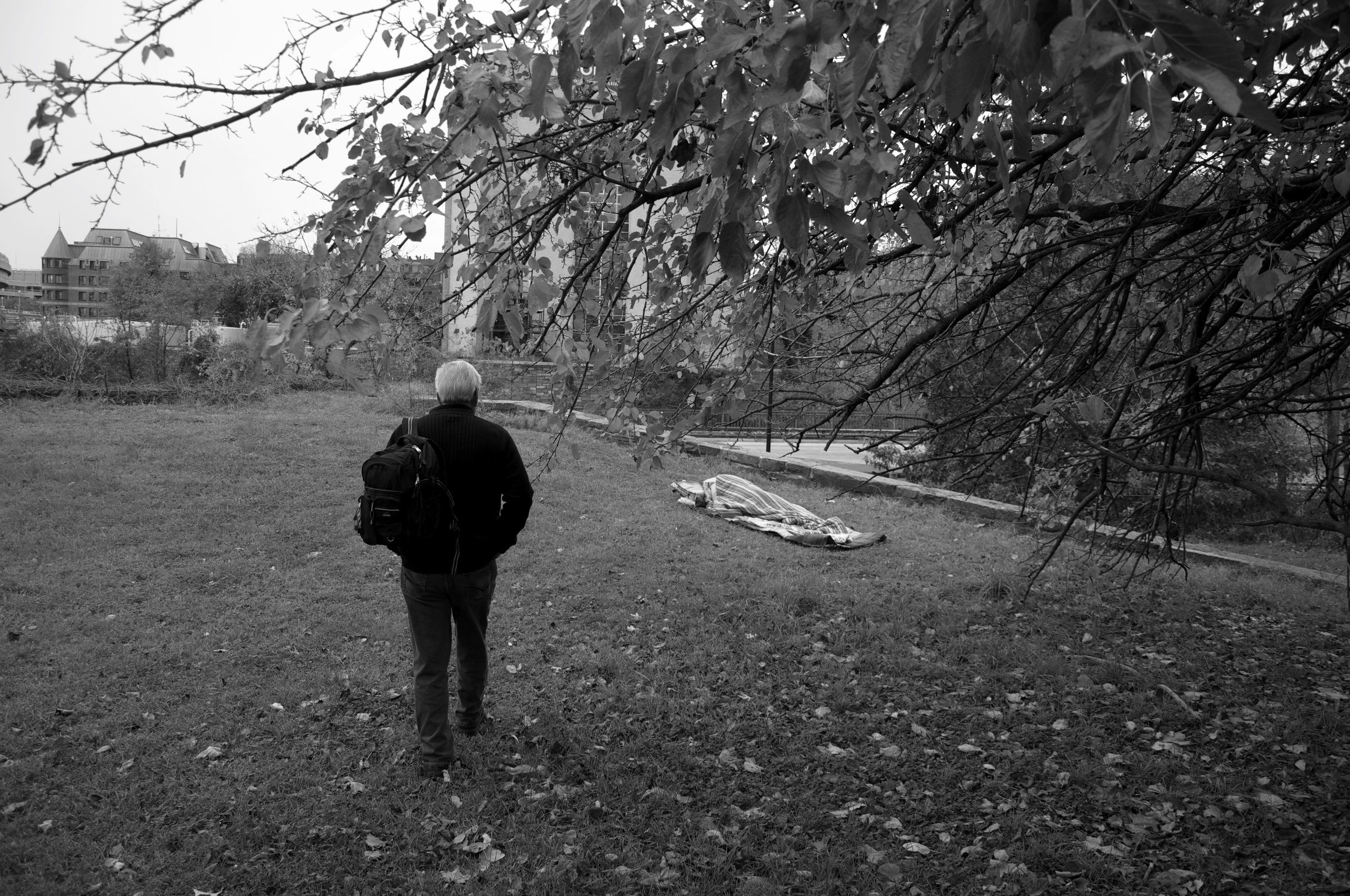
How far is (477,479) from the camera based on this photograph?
13.7ft

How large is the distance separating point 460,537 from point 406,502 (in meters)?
0.34

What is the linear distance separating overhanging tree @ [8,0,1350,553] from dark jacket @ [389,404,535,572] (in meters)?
0.52

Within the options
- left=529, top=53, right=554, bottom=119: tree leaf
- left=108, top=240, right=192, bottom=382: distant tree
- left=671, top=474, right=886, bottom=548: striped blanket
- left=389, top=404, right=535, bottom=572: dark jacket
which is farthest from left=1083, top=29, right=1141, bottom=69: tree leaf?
left=108, top=240, right=192, bottom=382: distant tree

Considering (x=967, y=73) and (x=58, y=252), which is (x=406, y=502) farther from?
(x=58, y=252)

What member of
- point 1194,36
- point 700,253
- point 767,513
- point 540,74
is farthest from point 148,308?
point 1194,36

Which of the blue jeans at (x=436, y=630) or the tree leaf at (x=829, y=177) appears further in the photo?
the blue jeans at (x=436, y=630)

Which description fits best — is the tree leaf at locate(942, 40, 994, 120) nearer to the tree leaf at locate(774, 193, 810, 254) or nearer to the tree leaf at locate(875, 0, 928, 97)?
the tree leaf at locate(875, 0, 928, 97)

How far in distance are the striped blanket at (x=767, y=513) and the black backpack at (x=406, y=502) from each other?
5.47m

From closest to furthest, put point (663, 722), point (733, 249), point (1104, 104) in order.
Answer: point (1104, 104) < point (733, 249) < point (663, 722)

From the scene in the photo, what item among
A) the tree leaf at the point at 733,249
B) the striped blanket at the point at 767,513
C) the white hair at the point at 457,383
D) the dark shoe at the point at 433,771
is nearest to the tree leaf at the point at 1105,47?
the tree leaf at the point at 733,249

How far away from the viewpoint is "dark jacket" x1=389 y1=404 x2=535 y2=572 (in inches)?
163

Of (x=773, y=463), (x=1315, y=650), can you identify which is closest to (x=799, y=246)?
(x=1315, y=650)

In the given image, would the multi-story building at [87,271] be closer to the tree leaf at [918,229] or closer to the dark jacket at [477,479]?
the dark jacket at [477,479]

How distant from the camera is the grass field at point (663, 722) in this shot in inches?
140
